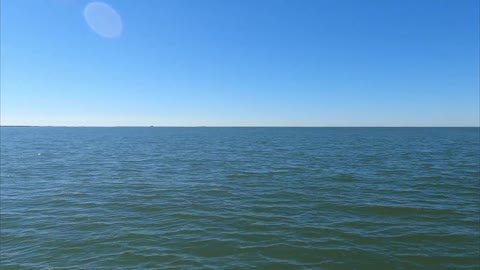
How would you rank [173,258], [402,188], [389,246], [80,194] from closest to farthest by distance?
[173,258] < [389,246] < [80,194] < [402,188]

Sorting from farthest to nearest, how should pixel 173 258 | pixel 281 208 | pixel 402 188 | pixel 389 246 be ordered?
pixel 402 188
pixel 281 208
pixel 389 246
pixel 173 258

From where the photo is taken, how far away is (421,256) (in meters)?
12.3

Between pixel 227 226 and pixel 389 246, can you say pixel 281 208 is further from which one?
pixel 389 246

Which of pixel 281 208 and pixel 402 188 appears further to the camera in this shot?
pixel 402 188

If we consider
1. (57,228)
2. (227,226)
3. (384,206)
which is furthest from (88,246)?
(384,206)

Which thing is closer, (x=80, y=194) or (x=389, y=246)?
(x=389, y=246)

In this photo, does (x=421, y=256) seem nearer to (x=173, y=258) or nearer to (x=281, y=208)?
(x=281, y=208)

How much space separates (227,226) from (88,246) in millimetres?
6383

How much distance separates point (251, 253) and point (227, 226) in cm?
336

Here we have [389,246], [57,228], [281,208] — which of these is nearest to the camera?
[389,246]

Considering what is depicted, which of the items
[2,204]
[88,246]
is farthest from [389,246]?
[2,204]

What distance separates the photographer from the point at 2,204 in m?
20.2

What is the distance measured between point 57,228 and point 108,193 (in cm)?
764

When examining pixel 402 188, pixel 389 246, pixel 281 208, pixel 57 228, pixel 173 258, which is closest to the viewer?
pixel 173 258
